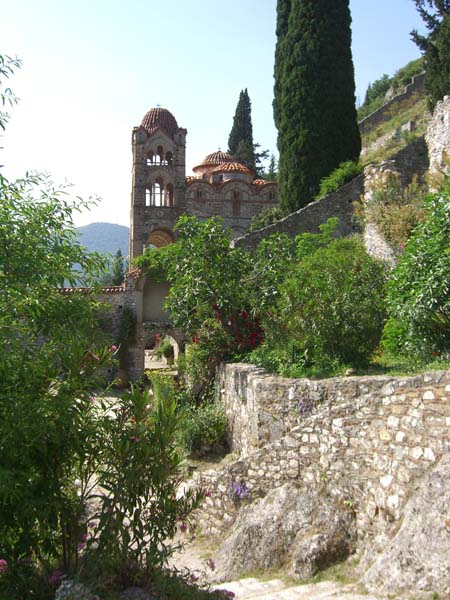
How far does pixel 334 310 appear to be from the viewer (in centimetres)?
899

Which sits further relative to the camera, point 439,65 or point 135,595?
point 439,65

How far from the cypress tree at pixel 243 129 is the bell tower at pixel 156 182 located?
765 centimetres

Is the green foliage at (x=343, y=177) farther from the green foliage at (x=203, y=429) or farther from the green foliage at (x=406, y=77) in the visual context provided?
the green foliage at (x=406, y=77)

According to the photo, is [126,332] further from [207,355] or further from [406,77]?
[406,77]

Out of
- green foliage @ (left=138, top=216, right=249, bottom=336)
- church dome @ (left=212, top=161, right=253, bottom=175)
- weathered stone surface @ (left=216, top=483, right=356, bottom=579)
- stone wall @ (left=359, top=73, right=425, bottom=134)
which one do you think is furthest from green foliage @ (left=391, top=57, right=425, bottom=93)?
weathered stone surface @ (left=216, top=483, right=356, bottom=579)

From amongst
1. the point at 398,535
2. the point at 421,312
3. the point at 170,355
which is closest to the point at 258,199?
the point at 170,355

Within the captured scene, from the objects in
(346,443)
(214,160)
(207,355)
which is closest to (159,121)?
(214,160)

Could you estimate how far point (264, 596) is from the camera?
5.46m

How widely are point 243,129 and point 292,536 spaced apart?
45277mm

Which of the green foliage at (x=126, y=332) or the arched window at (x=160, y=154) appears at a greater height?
the arched window at (x=160, y=154)

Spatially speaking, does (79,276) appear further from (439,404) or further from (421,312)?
(421,312)

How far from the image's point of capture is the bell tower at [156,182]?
4038 centimetres

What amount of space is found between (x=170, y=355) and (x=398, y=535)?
86.4ft

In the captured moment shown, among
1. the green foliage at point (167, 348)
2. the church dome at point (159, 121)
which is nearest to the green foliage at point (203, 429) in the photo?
the green foliage at point (167, 348)
